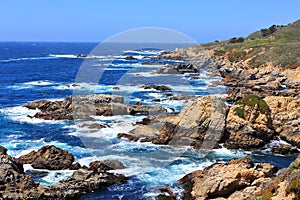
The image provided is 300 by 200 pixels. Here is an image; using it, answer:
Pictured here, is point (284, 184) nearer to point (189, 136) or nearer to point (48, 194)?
point (48, 194)

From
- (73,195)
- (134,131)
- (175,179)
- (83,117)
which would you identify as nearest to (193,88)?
(83,117)

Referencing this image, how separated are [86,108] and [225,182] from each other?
31828 mm

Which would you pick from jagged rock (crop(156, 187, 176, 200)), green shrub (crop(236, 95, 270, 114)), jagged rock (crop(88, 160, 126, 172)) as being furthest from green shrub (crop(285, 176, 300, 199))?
green shrub (crop(236, 95, 270, 114))

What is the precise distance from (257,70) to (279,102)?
5309cm

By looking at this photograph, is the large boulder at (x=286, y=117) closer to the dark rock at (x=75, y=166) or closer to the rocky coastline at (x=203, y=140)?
the rocky coastline at (x=203, y=140)

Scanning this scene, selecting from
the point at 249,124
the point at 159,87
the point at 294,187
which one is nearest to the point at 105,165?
the point at 249,124

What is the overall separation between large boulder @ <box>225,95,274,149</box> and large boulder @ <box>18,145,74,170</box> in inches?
648

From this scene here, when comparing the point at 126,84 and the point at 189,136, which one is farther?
the point at 126,84

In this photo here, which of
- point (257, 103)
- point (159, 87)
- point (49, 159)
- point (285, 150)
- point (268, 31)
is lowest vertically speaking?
point (49, 159)

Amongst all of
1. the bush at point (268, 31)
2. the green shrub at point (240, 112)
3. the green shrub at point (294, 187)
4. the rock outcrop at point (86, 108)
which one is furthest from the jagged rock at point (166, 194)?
the bush at point (268, 31)

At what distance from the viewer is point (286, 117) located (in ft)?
131

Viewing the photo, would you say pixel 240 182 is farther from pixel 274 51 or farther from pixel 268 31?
pixel 268 31

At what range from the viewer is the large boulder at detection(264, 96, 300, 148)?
37.9 meters

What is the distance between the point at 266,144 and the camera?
123 ft
